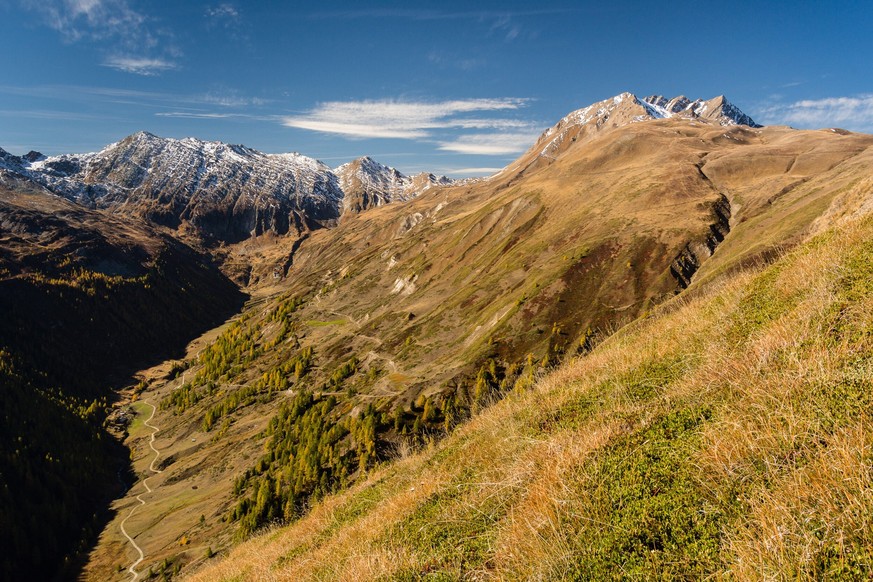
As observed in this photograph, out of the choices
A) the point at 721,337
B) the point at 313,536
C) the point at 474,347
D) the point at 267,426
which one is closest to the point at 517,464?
the point at 721,337

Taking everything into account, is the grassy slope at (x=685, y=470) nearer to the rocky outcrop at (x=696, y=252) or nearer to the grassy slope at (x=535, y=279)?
the grassy slope at (x=535, y=279)

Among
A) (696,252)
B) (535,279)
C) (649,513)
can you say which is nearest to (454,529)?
(649,513)

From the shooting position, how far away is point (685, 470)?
302 inches

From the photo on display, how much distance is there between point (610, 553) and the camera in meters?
6.65

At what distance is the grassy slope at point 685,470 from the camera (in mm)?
5836

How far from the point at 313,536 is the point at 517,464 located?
9544 mm

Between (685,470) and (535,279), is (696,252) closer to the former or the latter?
(535,279)

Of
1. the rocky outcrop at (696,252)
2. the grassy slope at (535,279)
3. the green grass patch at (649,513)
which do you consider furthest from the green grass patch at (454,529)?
the rocky outcrop at (696,252)

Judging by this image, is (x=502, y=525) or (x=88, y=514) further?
(x=88, y=514)

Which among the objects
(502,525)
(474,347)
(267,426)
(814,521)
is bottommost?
(267,426)

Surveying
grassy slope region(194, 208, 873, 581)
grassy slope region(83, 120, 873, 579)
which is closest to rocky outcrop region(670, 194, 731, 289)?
grassy slope region(83, 120, 873, 579)

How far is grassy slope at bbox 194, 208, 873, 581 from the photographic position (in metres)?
5.84

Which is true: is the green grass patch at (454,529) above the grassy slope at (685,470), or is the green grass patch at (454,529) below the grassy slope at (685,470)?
below

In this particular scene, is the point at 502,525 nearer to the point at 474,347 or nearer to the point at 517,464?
the point at 517,464
